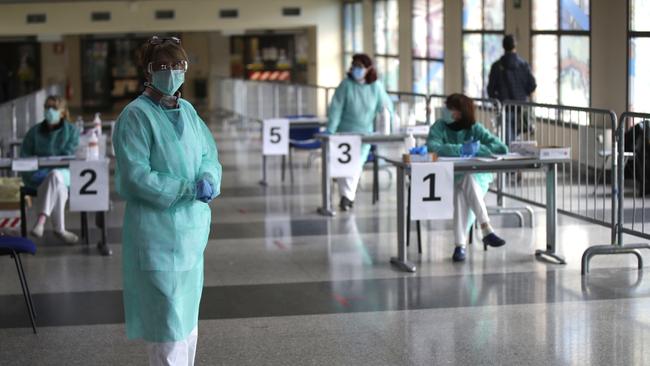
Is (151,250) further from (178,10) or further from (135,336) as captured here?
(178,10)

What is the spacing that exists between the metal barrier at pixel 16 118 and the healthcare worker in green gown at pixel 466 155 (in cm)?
529

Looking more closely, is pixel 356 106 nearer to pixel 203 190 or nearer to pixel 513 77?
pixel 513 77

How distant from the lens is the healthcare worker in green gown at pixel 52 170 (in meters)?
10.3

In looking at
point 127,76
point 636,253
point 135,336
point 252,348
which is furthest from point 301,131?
point 127,76

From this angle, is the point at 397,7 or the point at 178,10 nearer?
the point at 397,7

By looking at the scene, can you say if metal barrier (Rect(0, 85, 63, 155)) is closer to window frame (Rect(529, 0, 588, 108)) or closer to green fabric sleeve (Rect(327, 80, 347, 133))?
green fabric sleeve (Rect(327, 80, 347, 133))

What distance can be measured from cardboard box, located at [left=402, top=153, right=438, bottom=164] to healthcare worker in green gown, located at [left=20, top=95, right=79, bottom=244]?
128 inches

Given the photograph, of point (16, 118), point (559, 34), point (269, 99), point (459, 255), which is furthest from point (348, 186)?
point (269, 99)

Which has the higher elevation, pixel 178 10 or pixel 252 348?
pixel 178 10

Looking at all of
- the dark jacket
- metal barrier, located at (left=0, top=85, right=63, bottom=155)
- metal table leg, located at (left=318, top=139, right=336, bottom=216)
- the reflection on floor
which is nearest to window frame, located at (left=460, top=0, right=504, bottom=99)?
the dark jacket

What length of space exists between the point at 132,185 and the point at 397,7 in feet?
69.0

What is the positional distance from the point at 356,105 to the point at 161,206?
782 cm

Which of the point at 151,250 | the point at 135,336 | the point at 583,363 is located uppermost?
the point at 151,250

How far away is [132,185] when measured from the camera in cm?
473
